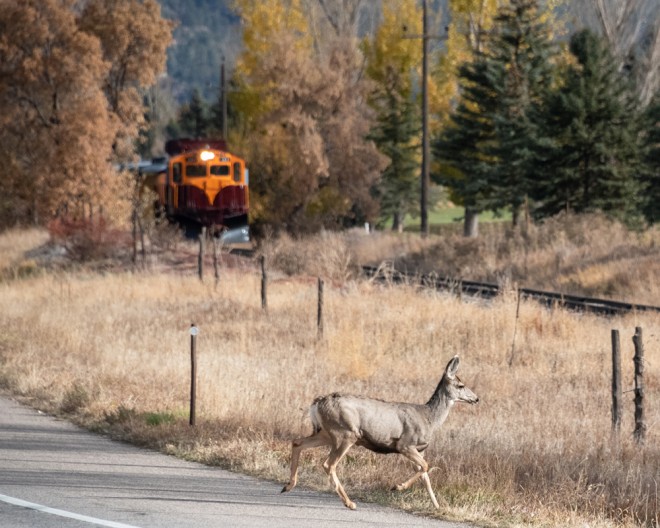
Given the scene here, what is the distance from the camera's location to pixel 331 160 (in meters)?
52.3

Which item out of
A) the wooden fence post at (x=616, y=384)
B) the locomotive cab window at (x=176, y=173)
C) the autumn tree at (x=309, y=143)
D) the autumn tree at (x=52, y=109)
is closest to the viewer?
the wooden fence post at (x=616, y=384)

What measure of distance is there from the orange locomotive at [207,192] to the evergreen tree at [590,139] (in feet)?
35.4

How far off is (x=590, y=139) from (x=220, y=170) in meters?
12.8

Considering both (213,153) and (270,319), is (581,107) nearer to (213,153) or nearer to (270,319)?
(213,153)

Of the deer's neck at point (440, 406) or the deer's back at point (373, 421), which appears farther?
the deer's neck at point (440, 406)

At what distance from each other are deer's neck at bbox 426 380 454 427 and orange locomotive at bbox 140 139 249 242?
109 feet

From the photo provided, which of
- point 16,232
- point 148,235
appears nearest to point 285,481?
point 148,235

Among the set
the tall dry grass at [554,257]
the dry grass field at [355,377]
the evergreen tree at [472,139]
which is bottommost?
the dry grass field at [355,377]

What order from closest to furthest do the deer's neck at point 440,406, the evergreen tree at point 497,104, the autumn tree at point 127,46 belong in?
the deer's neck at point 440,406
the autumn tree at point 127,46
the evergreen tree at point 497,104

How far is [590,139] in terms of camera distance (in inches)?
1604

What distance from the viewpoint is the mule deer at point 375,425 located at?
30.8 ft

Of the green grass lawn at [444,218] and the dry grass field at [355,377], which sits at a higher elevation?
the green grass lawn at [444,218]

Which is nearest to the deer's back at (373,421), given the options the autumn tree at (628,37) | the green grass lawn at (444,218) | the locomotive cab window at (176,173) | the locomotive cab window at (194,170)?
the locomotive cab window at (194,170)

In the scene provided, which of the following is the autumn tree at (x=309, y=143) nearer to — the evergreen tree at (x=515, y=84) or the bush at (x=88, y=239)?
the evergreen tree at (x=515, y=84)
